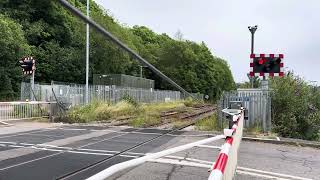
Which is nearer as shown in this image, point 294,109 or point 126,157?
point 126,157

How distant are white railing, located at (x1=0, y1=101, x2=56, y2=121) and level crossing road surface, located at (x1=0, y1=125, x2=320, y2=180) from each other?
7336 millimetres

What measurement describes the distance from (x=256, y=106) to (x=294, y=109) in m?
2.39

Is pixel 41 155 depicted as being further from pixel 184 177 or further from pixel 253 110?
pixel 253 110

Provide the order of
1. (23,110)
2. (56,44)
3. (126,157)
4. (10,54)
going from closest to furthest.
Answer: (126,157) → (23,110) → (10,54) → (56,44)

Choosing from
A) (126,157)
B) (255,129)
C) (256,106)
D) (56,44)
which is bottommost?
(126,157)

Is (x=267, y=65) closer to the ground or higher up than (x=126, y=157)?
higher up

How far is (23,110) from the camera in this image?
1077 inches

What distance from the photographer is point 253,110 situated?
21.1m

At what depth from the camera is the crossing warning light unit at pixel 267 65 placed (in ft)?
66.7

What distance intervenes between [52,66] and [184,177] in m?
54.4

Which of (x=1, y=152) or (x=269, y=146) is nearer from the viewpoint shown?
(x=1, y=152)

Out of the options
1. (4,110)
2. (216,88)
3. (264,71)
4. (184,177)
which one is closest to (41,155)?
(184,177)

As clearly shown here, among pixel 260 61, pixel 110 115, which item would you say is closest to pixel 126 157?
pixel 260 61

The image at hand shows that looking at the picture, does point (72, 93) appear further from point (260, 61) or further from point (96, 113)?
point (260, 61)
